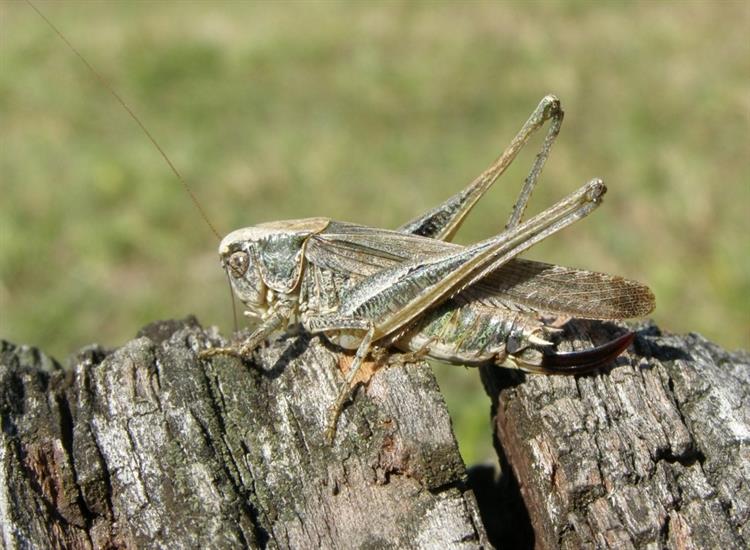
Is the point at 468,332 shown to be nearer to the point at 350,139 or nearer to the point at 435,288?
the point at 435,288

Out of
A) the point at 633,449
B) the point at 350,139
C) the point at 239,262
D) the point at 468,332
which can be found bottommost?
the point at 633,449

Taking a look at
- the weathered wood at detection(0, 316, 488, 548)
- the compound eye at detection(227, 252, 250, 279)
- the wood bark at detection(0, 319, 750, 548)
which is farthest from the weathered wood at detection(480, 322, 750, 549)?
→ the compound eye at detection(227, 252, 250, 279)

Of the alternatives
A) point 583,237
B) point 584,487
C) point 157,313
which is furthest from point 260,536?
point 583,237

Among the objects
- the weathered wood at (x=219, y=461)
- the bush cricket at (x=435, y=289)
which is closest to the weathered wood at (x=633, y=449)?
the bush cricket at (x=435, y=289)

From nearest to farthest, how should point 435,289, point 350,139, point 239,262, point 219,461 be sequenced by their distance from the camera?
point 219,461
point 435,289
point 239,262
point 350,139

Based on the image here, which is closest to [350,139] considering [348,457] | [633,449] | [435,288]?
[435,288]

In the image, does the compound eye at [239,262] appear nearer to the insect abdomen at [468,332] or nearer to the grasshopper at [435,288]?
the grasshopper at [435,288]

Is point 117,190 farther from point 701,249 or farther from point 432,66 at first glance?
point 701,249
